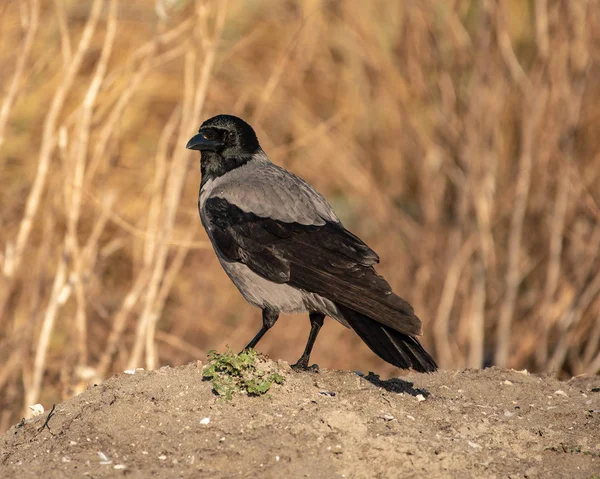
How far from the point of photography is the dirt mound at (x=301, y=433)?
413cm

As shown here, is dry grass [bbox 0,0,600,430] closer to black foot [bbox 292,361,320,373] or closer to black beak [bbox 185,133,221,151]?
black beak [bbox 185,133,221,151]

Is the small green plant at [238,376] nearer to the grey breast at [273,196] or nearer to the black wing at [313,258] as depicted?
the black wing at [313,258]

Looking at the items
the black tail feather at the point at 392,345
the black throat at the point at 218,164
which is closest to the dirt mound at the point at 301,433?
the black tail feather at the point at 392,345

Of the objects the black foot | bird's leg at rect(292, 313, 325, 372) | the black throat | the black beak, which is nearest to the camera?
the black foot

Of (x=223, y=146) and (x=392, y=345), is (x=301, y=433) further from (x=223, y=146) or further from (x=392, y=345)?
(x=223, y=146)

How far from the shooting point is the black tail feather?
4785 mm

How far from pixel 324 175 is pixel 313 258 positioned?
5.36 meters

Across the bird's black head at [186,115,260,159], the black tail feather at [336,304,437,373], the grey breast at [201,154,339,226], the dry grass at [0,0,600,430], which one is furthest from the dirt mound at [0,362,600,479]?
the dry grass at [0,0,600,430]

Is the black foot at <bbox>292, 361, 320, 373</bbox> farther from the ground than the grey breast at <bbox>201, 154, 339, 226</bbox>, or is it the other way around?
the grey breast at <bbox>201, 154, 339, 226</bbox>

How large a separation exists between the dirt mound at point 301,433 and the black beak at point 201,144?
1.51m

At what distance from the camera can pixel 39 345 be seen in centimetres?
681

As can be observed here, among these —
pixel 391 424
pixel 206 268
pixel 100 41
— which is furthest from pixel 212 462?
pixel 100 41

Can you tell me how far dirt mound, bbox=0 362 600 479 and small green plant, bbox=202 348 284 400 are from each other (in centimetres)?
5

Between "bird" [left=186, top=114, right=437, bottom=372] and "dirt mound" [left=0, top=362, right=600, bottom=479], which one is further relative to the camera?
"bird" [left=186, top=114, right=437, bottom=372]
